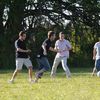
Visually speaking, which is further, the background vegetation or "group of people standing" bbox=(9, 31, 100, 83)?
the background vegetation

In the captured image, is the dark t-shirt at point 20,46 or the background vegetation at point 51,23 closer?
the dark t-shirt at point 20,46

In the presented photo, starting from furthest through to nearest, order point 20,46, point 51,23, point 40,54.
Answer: point 51,23 → point 40,54 → point 20,46

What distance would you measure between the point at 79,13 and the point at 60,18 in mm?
1869

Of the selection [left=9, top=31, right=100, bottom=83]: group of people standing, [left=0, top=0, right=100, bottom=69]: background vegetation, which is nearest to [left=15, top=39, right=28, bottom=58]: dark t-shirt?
[left=9, top=31, right=100, bottom=83]: group of people standing

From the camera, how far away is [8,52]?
3728 centimetres

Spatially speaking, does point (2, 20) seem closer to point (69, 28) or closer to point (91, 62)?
point (69, 28)

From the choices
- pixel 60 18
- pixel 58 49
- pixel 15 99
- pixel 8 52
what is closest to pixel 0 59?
pixel 8 52

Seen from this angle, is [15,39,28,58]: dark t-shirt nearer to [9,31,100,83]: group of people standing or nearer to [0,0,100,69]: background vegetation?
[9,31,100,83]: group of people standing

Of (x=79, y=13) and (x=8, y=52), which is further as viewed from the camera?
(x=79, y=13)

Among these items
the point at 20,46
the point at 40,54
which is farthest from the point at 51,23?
the point at 20,46

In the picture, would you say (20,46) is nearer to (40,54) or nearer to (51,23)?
(40,54)

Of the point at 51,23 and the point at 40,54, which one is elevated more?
the point at 51,23

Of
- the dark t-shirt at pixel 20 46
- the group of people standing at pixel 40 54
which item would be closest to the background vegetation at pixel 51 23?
the group of people standing at pixel 40 54

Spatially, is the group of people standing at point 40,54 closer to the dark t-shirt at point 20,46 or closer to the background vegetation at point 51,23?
the dark t-shirt at point 20,46
